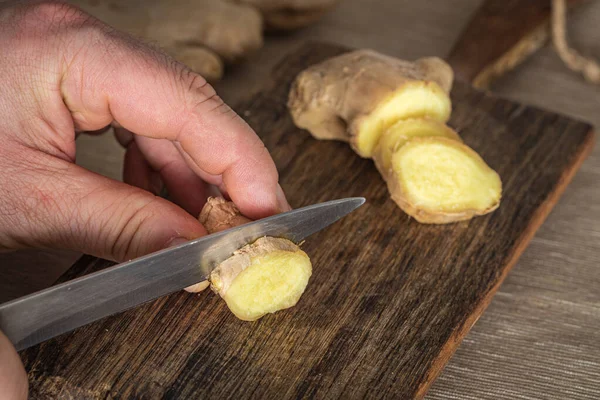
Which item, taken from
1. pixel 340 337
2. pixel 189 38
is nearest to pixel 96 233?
pixel 340 337

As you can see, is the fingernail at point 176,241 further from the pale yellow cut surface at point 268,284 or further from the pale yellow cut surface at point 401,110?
the pale yellow cut surface at point 401,110

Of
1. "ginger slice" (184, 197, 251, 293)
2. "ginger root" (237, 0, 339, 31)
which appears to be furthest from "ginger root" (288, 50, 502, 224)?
"ginger root" (237, 0, 339, 31)

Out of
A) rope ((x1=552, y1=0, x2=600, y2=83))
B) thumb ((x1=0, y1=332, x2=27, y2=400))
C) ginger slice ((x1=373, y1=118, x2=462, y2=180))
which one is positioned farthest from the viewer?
rope ((x1=552, y1=0, x2=600, y2=83))

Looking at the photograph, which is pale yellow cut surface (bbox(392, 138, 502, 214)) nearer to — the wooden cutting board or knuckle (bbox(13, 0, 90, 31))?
the wooden cutting board

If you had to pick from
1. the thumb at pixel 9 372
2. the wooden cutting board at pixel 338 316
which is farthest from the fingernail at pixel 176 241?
the thumb at pixel 9 372

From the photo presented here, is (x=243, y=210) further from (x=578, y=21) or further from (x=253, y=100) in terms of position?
(x=578, y=21)

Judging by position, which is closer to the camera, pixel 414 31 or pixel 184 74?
pixel 184 74
